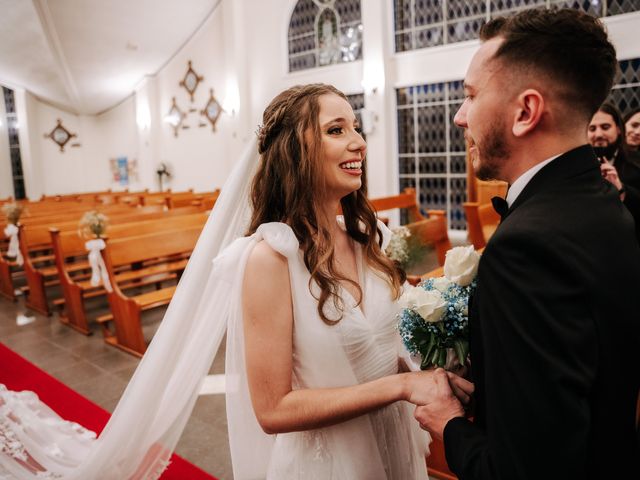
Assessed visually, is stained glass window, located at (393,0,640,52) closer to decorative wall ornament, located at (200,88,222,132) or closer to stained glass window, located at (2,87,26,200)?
decorative wall ornament, located at (200,88,222,132)

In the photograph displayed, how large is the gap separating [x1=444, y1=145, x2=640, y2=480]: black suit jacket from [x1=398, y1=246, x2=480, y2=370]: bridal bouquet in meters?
0.27

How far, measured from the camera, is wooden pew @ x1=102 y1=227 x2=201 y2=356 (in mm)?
4582

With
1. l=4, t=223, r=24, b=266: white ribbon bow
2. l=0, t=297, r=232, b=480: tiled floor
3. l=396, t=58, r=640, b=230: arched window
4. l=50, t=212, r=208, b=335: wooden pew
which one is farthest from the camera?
l=396, t=58, r=640, b=230: arched window

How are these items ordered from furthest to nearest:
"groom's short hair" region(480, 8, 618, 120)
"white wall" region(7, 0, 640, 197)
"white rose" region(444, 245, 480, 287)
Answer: "white wall" region(7, 0, 640, 197), "white rose" region(444, 245, 480, 287), "groom's short hair" region(480, 8, 618, 120)

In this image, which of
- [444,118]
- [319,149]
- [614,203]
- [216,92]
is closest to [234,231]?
[319,149]

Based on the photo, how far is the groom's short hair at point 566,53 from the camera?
98 centimetres

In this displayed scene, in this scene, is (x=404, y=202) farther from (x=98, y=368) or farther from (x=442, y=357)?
(x=442, y=357)

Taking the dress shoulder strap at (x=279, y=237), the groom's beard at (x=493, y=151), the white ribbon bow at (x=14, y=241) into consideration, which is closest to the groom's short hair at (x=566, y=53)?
the groom's beard at (x=493, y=151)

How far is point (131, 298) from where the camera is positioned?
462 centimetres

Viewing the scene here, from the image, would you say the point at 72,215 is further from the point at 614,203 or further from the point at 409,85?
the point at 614,203

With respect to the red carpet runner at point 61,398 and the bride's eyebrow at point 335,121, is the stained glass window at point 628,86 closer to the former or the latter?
the bride's eyebrow at point 335,121

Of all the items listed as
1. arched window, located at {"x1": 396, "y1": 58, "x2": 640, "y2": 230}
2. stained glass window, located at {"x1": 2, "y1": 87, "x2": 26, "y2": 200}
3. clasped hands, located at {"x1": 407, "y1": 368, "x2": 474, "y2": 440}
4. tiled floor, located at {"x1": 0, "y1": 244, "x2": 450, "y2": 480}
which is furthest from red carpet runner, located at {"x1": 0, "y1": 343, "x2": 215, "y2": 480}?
stained glass window, located at {"x1": 2, "y1": 87, "x2": 26, "y2": 200}

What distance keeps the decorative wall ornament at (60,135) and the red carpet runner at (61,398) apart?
52.2 ft

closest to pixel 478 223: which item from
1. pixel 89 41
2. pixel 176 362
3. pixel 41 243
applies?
pixel 176 362
